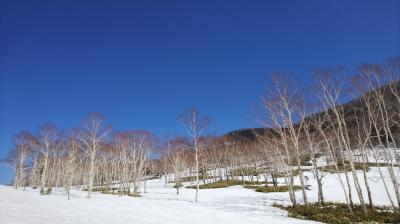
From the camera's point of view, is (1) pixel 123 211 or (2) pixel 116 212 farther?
(1) pixel 123 211

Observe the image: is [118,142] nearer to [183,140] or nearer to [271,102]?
[183,140]

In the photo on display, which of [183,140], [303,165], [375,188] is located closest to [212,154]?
[183,140]

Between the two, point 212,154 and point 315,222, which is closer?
point 315,222

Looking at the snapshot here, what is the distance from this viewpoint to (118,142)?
1937 inches

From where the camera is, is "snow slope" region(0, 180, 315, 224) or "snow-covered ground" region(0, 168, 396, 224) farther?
"snow-covered ground" region(0, 168, 396, 224)

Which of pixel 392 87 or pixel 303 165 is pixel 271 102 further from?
pixel 303 165

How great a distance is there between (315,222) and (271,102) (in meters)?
11.8

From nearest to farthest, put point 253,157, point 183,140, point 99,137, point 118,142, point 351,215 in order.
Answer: point 351,215 < point 99,137 < point 118,142 < point 183,140 < point 253,157

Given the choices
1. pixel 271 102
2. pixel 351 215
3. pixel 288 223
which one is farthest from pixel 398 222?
pixel 271 102

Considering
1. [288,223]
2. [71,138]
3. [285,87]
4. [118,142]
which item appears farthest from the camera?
[118,142]

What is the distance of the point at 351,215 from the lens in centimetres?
1853

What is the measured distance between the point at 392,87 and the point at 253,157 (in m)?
50.2

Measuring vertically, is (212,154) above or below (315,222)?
above

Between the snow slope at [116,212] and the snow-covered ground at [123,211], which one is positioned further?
the snow-covered ground at [123,211]
